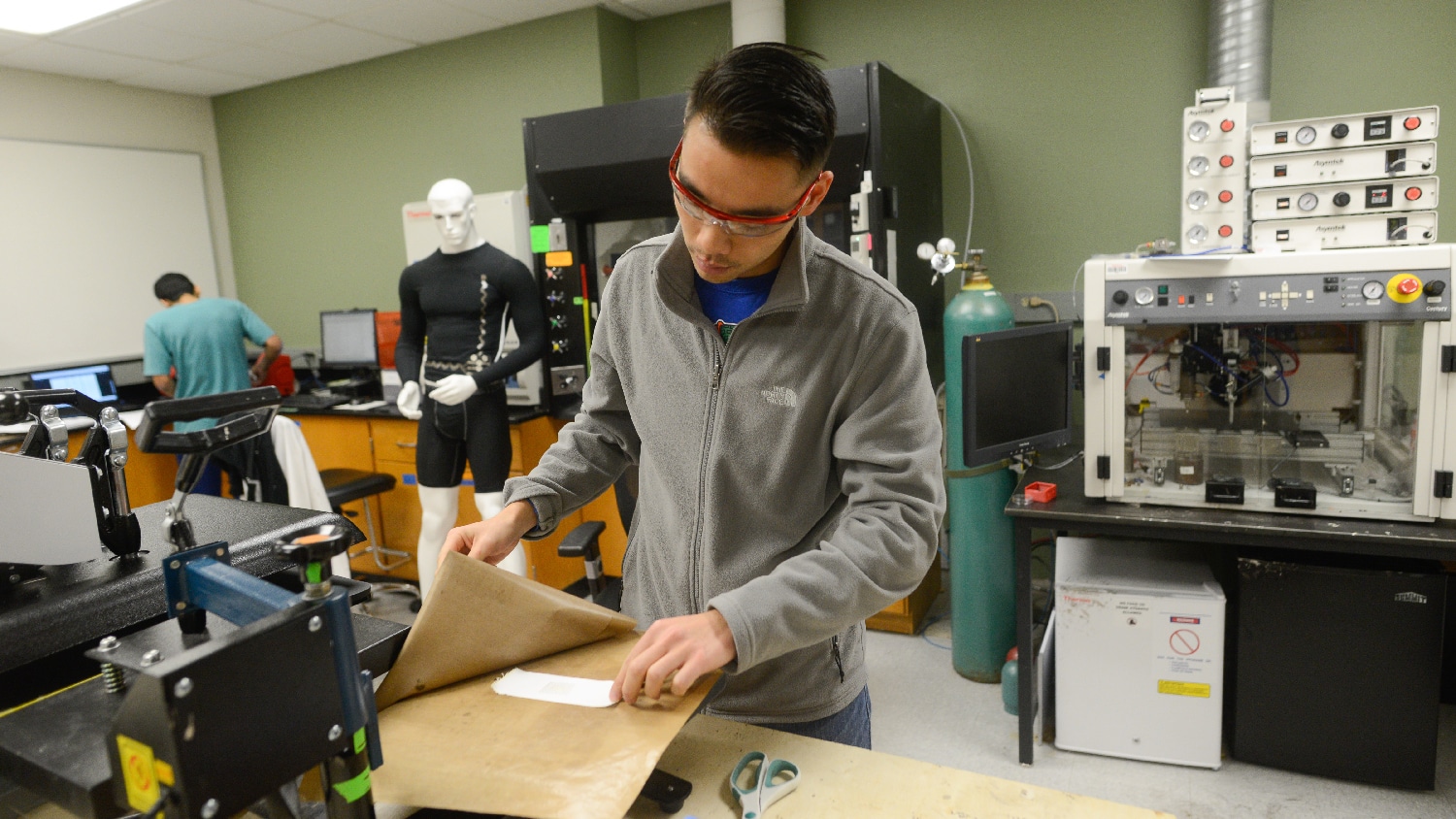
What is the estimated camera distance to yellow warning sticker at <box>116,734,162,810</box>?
24.0 inches

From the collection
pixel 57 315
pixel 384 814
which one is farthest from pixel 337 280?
pixel 384 814

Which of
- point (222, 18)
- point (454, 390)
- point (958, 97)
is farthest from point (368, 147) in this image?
point (958, 97)

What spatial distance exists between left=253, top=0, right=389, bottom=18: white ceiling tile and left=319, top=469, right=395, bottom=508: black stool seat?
6.39ft

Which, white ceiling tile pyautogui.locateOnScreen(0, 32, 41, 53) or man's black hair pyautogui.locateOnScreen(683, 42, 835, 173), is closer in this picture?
man's black hair pyautogui.locateOnScreen(683, 42, 835, 173)

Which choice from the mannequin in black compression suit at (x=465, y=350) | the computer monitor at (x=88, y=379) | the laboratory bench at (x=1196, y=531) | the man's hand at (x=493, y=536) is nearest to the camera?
the man's hand at (x=493, y=536)

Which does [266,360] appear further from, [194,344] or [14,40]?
[14,40]

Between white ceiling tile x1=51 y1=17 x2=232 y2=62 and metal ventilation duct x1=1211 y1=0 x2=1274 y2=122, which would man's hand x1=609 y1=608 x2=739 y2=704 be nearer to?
metal ventilation duct x1=1211 y1=0 x2=1274 y2=122

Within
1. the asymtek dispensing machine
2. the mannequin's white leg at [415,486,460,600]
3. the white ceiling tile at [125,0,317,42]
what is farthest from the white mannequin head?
the asymtek dispensing machine

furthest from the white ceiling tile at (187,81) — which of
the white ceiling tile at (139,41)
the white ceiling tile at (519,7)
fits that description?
the white ceiling tile at (519,7)

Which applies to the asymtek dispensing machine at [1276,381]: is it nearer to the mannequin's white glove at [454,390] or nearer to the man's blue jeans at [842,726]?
the man's blue jeans at [842,726]

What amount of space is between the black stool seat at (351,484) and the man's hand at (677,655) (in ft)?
9.11

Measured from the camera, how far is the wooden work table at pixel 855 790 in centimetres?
89

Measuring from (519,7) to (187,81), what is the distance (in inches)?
89.9

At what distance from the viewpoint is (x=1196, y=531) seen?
2.08m
